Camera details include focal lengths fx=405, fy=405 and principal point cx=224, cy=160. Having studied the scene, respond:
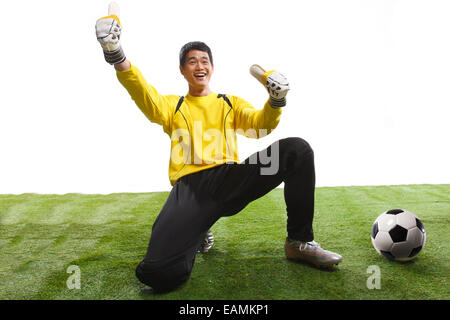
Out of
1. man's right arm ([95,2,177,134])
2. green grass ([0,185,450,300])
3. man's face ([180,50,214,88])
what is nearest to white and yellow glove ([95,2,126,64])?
man's right arm ([95,2,177,134])

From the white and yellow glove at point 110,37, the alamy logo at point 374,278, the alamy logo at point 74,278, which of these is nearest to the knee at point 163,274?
the alamy logo at point 74,278

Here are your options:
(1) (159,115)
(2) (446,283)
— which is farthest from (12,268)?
(2) (446,283)

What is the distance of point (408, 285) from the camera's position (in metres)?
1.96

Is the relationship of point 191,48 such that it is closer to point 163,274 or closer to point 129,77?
point 129,77

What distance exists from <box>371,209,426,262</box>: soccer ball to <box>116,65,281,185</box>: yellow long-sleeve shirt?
87 centimetres

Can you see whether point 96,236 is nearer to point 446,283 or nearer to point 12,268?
point 12,268

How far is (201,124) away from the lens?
7.40 feet

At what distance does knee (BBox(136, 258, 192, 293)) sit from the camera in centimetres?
192

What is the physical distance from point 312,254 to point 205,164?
0.75 m

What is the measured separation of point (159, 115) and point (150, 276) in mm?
844

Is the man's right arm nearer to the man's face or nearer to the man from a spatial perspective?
the man

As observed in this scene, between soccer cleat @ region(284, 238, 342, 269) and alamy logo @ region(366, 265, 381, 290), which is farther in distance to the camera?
soccer cleat @ region(284, 238, 342, 269)

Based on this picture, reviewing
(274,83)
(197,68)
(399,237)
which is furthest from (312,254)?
(197,68)

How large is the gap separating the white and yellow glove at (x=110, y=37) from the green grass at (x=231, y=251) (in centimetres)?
116
